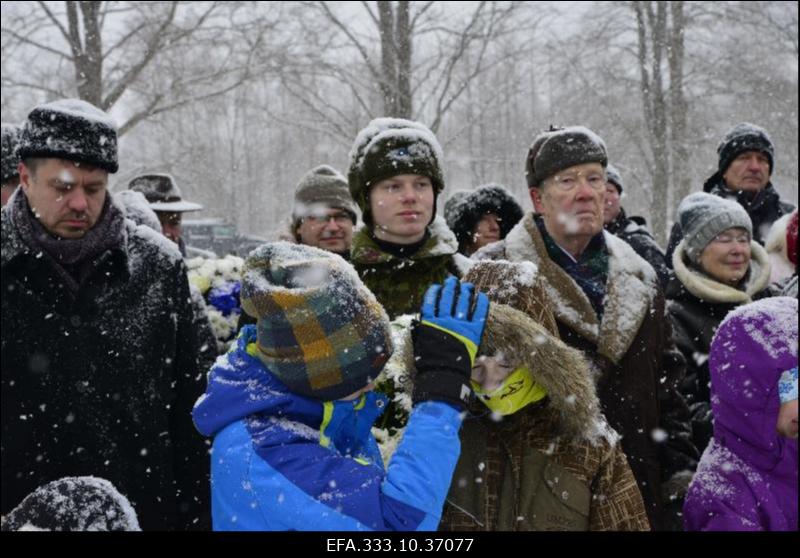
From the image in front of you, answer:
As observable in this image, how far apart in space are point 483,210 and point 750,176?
7.01 feet

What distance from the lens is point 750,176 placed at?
5.35 metres

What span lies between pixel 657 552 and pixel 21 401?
7.50 feet

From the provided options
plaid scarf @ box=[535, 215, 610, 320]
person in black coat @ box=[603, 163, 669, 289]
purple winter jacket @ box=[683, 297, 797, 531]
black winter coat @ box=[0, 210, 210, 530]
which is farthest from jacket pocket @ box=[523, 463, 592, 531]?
person in black coat @ box=[603, 163, 669, 289]

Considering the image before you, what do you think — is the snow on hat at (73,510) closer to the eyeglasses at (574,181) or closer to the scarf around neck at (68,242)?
the scarf around neck at (68,242)

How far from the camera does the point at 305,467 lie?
1625 millimetres

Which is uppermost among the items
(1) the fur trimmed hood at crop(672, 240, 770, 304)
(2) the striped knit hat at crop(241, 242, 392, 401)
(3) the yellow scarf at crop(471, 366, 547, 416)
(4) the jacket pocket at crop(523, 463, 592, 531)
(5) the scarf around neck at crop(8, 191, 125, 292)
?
(5) the scarf around neck at crop(8, 191, 125, 292)

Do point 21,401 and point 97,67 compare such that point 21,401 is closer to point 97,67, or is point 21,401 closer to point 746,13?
point 97,67

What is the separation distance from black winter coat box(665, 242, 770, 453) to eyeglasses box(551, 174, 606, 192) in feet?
2.46

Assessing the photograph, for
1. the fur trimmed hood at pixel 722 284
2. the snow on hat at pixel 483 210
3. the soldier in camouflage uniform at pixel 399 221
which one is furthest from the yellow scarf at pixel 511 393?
the snow on hat at pixel 483 210

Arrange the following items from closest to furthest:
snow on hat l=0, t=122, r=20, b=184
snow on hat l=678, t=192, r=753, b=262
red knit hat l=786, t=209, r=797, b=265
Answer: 1. snow on hat l=678, t=192, r=753, b=262
2. red knit hat l=786, t=209, r=797, b=265
3. snow on hat l=0, t=122, r=20, b=184

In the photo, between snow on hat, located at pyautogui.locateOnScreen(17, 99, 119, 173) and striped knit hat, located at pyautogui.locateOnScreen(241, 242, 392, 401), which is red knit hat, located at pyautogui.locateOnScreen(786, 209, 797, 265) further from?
snow on hat, located at pyautogui.locateOnScreen(17, 99, 119, 173)

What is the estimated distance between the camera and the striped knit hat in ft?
5.60

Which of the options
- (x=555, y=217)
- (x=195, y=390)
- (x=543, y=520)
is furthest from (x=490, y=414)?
(x=195, y=390)

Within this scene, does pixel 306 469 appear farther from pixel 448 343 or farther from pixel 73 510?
pixel 73 510
